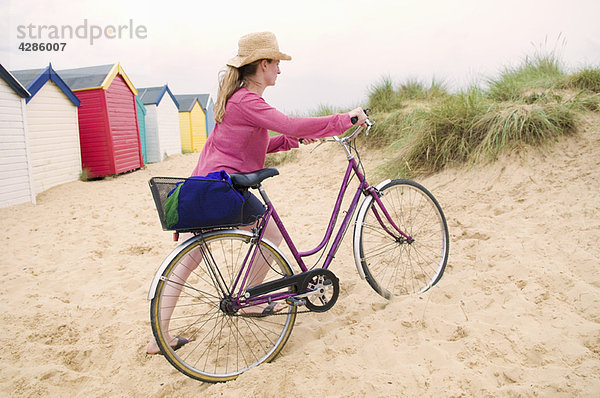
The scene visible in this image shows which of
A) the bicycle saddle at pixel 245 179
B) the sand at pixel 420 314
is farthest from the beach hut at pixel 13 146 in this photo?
the bicycle saddle at pixel 245 179

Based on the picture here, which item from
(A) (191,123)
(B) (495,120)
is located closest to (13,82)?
(B) (495,120)

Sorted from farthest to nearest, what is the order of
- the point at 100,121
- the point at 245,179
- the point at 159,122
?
the point at 159,122, the point at 100,121, the point at 245,179

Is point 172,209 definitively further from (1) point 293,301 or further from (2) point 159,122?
(2) point 159,122

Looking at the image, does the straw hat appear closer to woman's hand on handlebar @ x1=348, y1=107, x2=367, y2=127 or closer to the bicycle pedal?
woman's hand on handlebar @ x1=348, y1=107, x2=367, y2=127

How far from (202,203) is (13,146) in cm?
788

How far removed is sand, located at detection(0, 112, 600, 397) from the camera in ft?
7.03

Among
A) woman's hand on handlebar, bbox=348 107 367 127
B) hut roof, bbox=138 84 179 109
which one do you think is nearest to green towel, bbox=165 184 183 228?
woman's hand on handlebar, bbox=348 107 367 127

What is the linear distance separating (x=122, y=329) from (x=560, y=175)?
4.48 m

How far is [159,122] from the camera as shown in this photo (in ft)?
51.3

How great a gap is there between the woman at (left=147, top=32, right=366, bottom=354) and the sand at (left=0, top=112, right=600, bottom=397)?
438mm

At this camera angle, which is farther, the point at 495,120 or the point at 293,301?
the point at 495,120

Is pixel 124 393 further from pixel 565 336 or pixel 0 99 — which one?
pixel 0 99

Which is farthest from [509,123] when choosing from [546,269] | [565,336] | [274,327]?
[274,327]

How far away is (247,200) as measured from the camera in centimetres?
235
